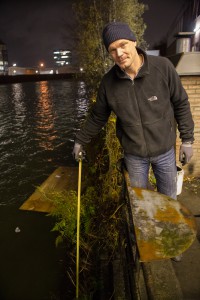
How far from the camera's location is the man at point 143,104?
255 centimetres

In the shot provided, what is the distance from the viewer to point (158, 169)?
3020mm

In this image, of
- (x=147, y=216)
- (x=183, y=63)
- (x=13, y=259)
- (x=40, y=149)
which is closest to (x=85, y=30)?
(x=40, y=149)

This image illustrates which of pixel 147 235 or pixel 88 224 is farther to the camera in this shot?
pixel 88 224

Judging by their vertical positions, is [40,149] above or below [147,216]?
below

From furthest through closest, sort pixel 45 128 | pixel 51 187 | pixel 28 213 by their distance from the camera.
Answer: pixel 45 128
pixel 51 187
pixel 28 213

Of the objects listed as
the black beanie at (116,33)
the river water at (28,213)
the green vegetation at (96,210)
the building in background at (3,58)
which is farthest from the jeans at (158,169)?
the building in background at (3,58)

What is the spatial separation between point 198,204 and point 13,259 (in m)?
3.58

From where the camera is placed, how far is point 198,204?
177 inches

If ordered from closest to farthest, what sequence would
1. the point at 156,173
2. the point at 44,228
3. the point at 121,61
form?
the point at 121,61, the point at 156,173, the point at 44,228

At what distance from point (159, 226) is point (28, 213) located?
460 cm

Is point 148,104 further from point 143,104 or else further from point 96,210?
point 96,210

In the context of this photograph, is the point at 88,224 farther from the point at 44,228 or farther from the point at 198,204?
the point at 198,204

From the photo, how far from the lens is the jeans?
2.95 meters

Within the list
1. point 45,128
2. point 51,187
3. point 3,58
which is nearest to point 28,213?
point 51,187
